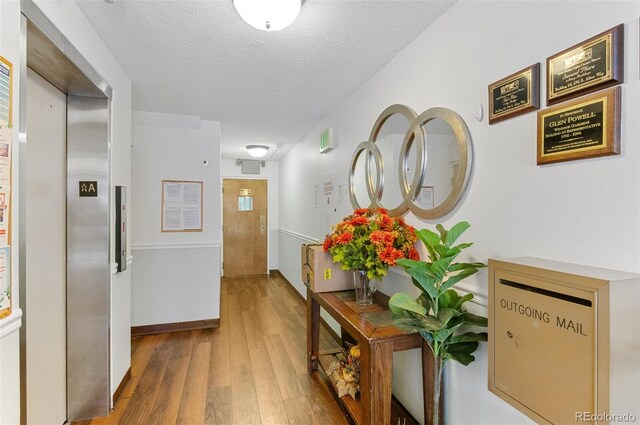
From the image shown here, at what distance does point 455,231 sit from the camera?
1.32 m

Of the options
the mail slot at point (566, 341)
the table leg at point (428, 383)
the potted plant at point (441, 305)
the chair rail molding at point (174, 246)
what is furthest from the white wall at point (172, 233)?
the mail slot at point (566, 341)

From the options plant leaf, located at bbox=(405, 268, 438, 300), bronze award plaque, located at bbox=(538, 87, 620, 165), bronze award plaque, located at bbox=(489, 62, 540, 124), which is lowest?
plant leaf, located at bbox=(405, 268, 438, 300)

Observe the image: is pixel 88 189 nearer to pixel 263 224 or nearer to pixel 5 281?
pixel 5 281

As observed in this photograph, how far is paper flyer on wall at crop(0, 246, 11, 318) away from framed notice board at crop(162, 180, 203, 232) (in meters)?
Answer: 2.46

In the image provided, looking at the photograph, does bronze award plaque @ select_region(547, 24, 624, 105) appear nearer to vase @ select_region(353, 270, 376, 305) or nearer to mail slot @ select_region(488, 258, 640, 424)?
mail slot @ select_region(488, 258, 640, 424)

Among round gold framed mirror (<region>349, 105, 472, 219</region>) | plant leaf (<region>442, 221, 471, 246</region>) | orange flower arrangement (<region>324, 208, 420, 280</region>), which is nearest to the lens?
plant leaf (<region>442, 221, 471, 246</region>)

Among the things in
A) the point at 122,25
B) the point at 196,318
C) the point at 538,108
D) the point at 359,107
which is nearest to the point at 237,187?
the point at 196,318

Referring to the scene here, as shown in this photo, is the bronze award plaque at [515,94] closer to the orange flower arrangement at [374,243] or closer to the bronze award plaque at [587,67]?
the bronze award plaque at [587,67]

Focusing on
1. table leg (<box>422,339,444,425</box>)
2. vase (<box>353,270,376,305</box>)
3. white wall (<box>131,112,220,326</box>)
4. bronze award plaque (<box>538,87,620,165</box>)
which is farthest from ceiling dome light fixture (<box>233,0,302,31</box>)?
white wall (<box>131,112,220,326</box>)

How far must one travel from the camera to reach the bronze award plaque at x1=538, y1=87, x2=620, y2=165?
3.12 feet

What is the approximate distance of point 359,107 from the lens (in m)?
2.66

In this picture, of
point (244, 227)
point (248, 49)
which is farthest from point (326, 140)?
point (244, 227)

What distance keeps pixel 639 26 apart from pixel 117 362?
10.4 feet

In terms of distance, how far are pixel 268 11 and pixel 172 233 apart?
9.03 ft
